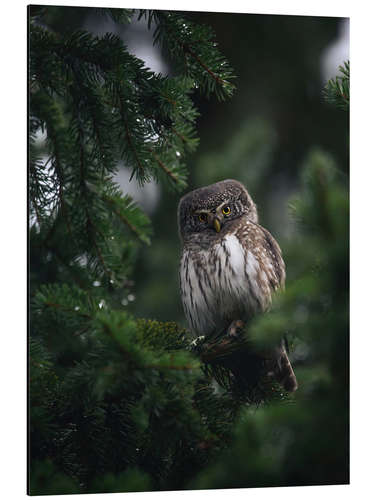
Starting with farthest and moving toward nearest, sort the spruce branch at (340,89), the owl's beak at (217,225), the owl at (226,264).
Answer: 1. the owl's beak at (217,225)
2. the owl at (226,264)
3. the spruce branch at (340,89)

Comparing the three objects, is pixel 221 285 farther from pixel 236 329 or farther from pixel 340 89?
pixel 340 89

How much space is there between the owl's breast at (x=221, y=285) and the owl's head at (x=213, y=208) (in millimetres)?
118

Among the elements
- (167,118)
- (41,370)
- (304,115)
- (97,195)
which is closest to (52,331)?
(41,370)

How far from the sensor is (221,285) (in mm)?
2830

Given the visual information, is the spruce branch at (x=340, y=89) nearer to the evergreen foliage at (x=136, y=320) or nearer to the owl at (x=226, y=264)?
the evergreen foliage at (x=136, y=320)

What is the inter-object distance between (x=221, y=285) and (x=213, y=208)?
1.37 feet

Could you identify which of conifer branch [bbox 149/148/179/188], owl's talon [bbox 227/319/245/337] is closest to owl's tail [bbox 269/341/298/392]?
owl's talon [bbox 227/319/245/337]

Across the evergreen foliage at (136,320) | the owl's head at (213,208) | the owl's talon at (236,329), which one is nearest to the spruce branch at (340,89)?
the evergreen foliage at (136,320)

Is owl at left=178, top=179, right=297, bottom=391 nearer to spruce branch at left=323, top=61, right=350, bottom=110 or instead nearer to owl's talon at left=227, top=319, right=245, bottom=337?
owl's talon at left=227, top=319, right=245, bottom=337

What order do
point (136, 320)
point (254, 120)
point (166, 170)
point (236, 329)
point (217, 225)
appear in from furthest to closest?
point (254, 120)
point (217, 225)
point (166, 170)
point (236, 329)
point (136, 320)

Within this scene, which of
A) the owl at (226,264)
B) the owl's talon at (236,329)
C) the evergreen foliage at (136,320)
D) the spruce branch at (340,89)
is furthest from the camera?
the owl at (226,264)

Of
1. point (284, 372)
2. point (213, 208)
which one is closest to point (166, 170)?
point (213, 208)

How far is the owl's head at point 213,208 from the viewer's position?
9.93ft

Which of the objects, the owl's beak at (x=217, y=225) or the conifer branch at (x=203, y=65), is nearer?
the conifer branch at (x=203, y=65)
